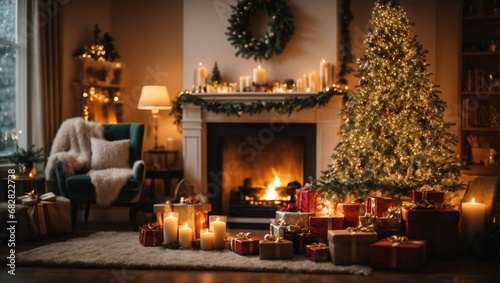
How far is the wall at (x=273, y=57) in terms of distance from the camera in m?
5.45

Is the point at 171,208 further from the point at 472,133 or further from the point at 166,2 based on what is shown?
the point at 472,133

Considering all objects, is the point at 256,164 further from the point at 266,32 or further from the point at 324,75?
the point at 266,32

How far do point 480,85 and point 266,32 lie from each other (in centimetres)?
230

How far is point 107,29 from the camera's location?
628 centimetres

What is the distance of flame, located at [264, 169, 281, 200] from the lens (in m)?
5.66

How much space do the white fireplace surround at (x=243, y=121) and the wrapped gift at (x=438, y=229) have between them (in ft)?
5.61

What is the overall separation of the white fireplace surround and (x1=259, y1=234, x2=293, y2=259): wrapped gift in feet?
6.08

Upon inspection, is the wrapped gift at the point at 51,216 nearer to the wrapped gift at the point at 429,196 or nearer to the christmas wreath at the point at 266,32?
the christmas wreath at the point at 266,32

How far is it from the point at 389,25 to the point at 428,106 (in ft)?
2.62

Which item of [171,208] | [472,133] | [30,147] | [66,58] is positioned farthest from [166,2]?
[472,133]

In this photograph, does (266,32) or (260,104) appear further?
(266,32)

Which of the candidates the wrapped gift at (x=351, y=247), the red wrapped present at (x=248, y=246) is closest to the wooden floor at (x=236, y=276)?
the wrapped gift at (x=351, y=247)

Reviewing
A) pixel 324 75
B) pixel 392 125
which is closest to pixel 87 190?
pixel 324 75

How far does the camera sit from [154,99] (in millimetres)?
5594
